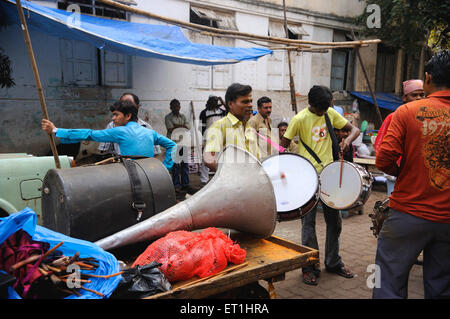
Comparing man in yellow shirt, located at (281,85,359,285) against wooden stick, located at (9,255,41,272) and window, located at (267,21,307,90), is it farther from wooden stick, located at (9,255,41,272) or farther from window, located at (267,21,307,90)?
window, located at (267,21,307,90)

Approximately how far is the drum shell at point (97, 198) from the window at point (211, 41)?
723 centimetres

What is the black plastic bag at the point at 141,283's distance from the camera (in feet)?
6.18

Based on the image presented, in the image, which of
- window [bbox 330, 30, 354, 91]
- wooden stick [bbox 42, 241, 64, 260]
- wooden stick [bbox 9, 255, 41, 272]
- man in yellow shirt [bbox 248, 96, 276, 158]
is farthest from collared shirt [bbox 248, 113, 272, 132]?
window [bbox 330, 30, 354, 91]

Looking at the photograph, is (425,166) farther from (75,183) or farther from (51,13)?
(51,13)

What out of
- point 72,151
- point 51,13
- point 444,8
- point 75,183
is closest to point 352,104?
point 444,8

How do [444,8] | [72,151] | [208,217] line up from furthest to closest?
1. [444,8]
2. [72,151]
3. [208,217]

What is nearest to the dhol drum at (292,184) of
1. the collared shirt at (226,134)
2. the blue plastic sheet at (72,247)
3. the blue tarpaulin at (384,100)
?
the collared shirt at (226,134)

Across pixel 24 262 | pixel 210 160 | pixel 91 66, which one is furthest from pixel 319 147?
pixel 91 66

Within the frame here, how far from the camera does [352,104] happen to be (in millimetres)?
13727

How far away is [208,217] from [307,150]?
6.13 feet

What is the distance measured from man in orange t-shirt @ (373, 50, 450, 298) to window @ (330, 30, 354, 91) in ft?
37.0

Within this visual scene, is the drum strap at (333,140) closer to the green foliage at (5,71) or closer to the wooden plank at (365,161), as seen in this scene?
the wooden plank at (365,161)

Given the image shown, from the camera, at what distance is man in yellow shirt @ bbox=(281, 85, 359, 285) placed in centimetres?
391
